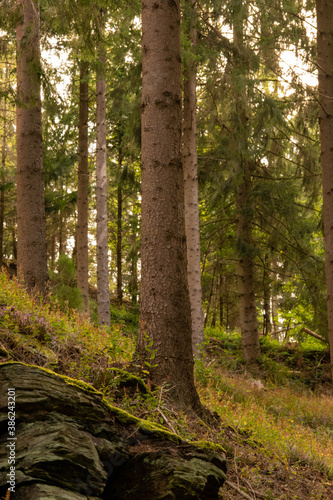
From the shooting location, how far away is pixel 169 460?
311 cm

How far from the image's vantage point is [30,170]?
332 inches

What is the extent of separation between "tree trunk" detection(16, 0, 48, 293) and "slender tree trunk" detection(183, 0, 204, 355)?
3579mm

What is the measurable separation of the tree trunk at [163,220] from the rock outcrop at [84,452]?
3.43 feet

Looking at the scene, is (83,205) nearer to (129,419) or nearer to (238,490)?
(129,419)

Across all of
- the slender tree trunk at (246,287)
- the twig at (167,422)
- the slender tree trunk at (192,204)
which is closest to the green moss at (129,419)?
the twig at (167,422)

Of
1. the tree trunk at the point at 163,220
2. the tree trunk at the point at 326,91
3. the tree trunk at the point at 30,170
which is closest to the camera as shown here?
the tree trunk at the point at 163,220

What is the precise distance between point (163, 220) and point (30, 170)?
4.76m

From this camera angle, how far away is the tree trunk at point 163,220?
4668 millimetres

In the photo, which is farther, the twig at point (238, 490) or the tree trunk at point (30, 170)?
the tree trunk at point (30, 170)

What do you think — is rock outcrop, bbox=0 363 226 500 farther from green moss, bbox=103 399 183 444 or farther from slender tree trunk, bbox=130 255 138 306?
slender tree trunk, bbox=130 255 138 306

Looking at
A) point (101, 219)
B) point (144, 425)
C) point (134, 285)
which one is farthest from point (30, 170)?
point (134, 285)

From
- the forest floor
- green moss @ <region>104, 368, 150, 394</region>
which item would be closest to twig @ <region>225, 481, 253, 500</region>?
the forest floor

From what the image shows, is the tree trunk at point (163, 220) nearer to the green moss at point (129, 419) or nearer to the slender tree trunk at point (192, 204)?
the green moss at point (129, 419)

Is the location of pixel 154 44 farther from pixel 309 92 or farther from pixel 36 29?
pixel 309 92
